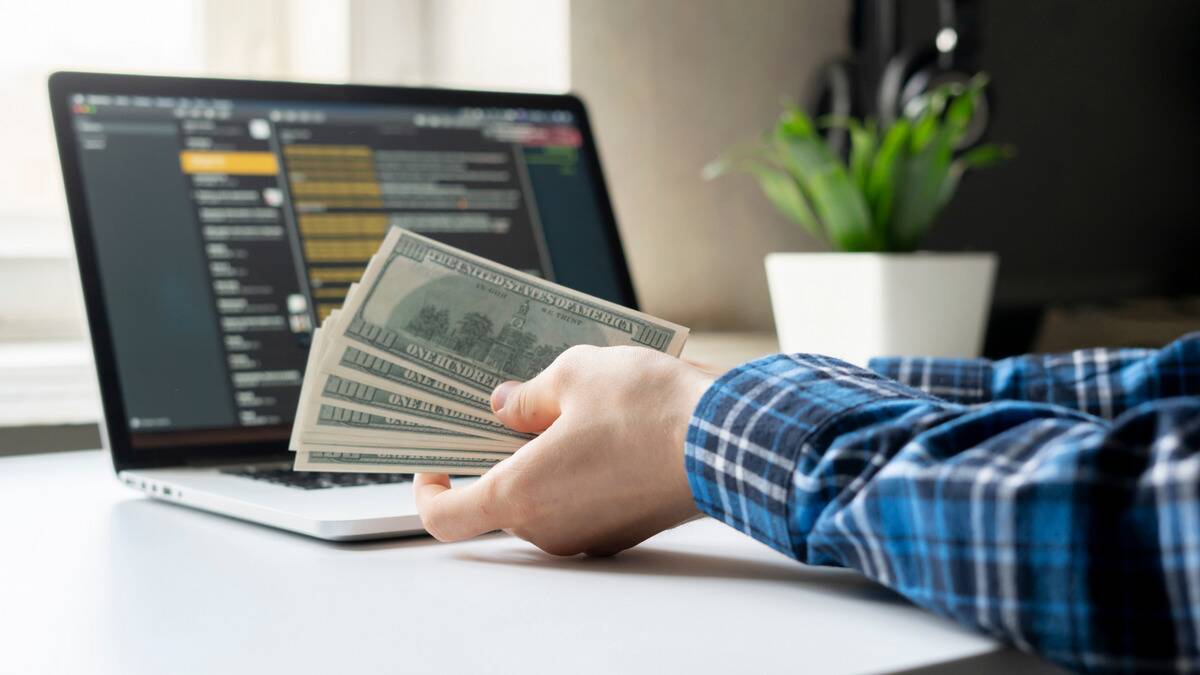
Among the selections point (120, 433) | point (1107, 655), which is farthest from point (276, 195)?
point (1107, 655)

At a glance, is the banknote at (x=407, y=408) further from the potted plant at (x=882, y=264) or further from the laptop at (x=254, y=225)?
the potted plant at (x=882, y=264)

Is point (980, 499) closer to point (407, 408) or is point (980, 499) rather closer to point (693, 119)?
point (407, 408)

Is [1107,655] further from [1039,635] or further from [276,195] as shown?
[276,195]

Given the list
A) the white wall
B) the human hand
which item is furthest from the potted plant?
the human hand

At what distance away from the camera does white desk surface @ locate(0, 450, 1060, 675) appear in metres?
0.44

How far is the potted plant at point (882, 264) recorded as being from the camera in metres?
1.26

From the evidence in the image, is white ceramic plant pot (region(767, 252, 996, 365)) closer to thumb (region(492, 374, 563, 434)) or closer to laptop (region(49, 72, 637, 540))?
laptop (region(49, 72, 637, 540))

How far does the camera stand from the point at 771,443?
53cm

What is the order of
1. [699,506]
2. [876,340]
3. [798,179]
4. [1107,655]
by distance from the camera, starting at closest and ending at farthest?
[1107,655]
[699,506]
[876,340]
[798,179]

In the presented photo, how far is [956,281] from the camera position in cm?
128

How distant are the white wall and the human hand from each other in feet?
3.18

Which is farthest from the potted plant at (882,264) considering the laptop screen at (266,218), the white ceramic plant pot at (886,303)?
the laptop screen at (266,218)

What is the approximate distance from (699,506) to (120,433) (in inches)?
17.6

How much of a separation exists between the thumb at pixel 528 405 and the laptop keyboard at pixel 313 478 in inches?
7.1
